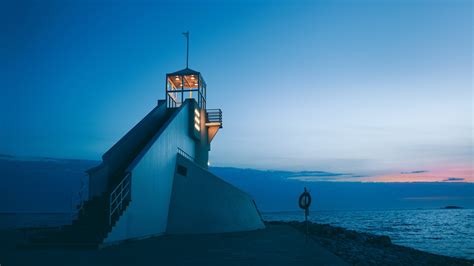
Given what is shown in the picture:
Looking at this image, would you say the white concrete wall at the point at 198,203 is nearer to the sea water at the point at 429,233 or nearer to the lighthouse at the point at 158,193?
the lighthouse at the point at 158,193

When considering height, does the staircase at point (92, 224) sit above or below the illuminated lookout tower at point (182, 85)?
below

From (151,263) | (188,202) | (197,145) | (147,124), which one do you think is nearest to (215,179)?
(188,202)

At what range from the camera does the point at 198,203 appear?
15617mm

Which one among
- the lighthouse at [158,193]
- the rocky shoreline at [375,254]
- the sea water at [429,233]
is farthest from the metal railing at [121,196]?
the sea water at [429,233]

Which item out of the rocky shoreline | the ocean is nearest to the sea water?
the ocean

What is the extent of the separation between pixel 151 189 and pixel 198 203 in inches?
108

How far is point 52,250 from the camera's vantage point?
9.63 m

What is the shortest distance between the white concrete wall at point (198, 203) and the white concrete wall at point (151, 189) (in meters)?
0.41

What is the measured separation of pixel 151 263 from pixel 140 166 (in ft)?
17.7

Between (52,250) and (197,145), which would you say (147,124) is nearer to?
(197,145)

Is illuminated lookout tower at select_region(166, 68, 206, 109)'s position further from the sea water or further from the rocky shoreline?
the sea water

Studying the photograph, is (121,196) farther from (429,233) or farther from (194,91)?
(429,233)

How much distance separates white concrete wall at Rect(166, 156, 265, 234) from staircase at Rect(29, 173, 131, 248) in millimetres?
3856

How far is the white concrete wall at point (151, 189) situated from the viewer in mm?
11844
